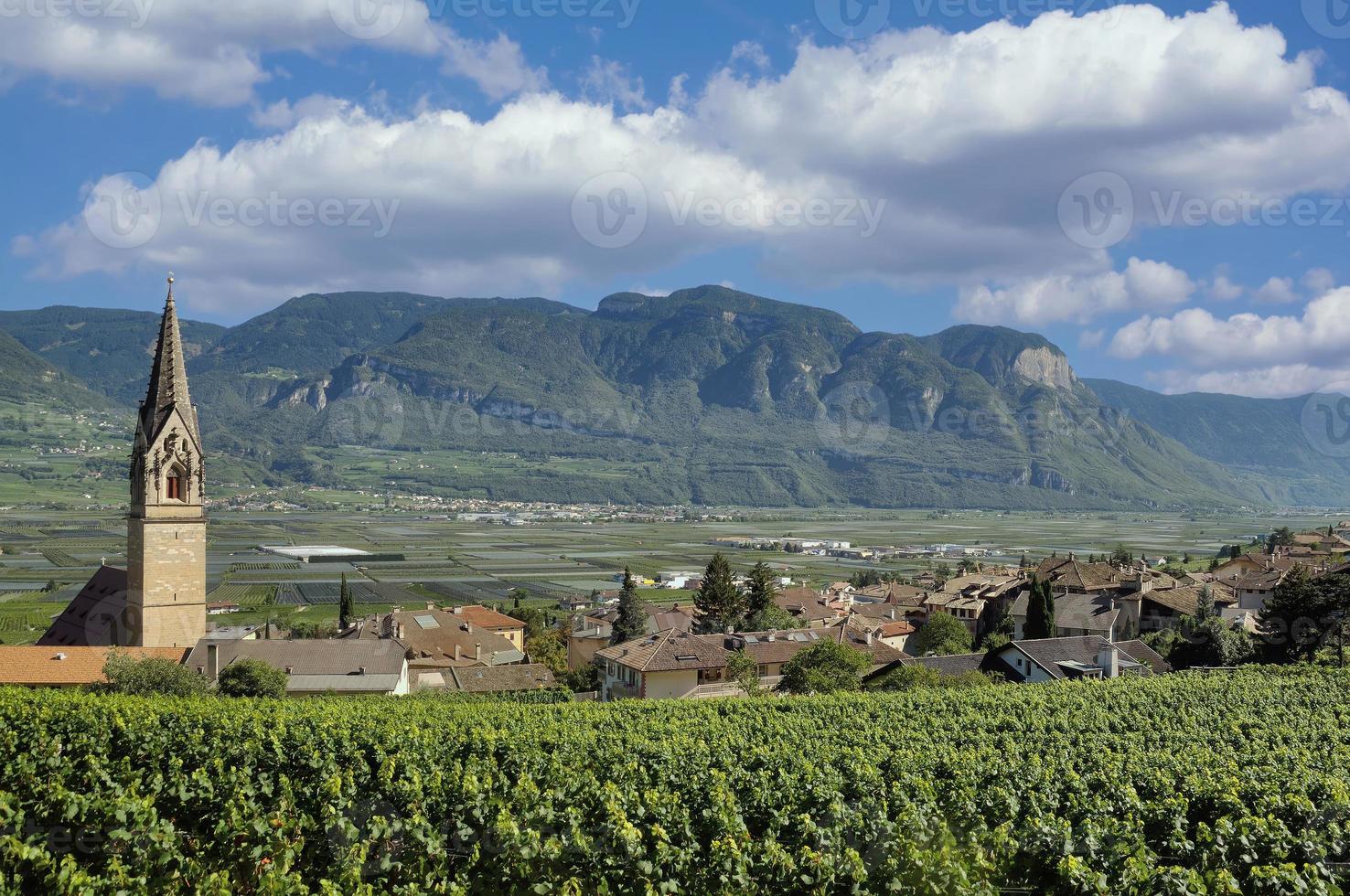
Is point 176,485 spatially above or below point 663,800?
above

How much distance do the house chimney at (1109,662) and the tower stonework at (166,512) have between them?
38959 mm

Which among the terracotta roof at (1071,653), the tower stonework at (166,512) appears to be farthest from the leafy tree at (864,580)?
the tower stonework at (166,512)

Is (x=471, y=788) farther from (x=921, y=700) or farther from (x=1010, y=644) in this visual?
(x=1010, y=644)

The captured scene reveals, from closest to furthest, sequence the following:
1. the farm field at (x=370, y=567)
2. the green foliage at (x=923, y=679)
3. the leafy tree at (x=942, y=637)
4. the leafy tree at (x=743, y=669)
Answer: the green foliage at (x=923, y=679) → the leafy tree at (x=743, y=669) → the leafy tree at (x=942, y=637) → the farm field at (x=370, y=567)

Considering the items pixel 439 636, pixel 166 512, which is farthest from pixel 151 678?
pixel 439 636

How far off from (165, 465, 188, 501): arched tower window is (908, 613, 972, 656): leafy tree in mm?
43359

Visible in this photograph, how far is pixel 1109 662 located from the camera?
143 feet

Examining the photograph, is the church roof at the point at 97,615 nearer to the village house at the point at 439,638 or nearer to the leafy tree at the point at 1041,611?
the village house at the point at 439,638

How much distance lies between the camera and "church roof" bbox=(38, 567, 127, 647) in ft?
146

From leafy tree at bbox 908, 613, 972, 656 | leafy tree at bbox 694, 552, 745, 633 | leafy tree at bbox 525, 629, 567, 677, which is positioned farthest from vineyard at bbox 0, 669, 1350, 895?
leafy tree at bbox 694, 552, 745, 633

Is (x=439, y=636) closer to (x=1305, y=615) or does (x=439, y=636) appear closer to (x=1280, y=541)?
(x=1305, y=615)

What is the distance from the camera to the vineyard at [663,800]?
1315 cm

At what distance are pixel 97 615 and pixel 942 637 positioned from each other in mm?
47871

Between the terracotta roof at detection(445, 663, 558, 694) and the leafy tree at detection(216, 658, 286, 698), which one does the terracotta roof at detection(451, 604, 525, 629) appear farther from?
the leafy tree at detection(216, 658, 286, 698)
